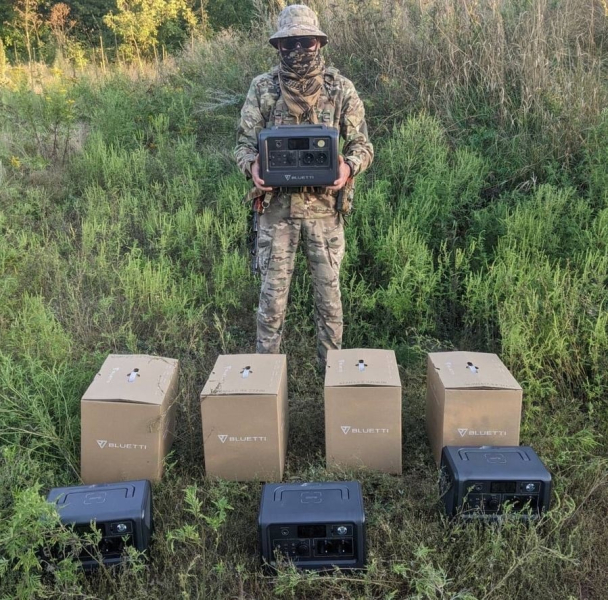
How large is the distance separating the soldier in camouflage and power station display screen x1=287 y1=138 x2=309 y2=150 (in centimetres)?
25

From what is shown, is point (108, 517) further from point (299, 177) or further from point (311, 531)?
point (299, 177)

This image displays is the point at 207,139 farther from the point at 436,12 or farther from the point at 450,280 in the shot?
the point at 450,280

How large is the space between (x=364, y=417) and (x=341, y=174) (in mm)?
1302

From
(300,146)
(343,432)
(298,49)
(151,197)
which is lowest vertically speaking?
(343,432)

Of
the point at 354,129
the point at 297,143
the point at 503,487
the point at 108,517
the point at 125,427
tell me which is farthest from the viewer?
the point at 354,129

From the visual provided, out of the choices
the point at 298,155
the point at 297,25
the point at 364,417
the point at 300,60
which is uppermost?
the point at 297,25

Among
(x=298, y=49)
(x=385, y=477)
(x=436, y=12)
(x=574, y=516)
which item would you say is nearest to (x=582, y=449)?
(x=574, y=516)

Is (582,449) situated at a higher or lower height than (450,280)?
lower

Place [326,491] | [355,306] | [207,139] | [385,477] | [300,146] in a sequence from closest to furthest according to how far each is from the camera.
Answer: [326,491]
[385,477]
[300,146]
[355,306]
[207,139]

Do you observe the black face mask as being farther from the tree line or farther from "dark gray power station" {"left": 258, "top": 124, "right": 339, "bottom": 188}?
the tree line

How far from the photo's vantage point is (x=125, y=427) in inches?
113

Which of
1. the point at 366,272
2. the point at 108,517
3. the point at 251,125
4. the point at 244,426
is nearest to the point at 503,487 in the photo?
the point at 244,426

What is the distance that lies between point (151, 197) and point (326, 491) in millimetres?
3971

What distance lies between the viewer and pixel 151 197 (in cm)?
573
